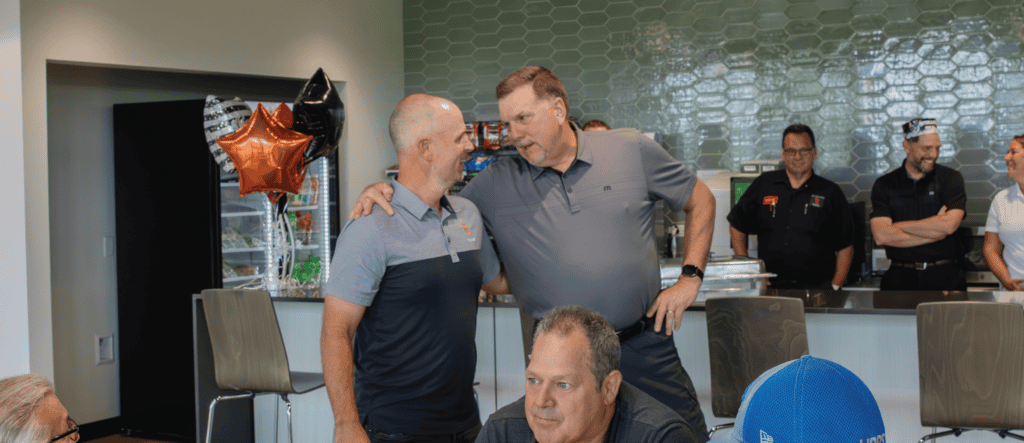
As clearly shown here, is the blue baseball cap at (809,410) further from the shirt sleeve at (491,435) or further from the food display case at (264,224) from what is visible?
the food display case at (264,224)

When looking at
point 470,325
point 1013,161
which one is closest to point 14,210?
point 470,325

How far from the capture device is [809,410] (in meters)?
0.86

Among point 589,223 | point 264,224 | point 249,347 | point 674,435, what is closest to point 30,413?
point 674,435

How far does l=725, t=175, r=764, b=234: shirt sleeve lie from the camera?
457 centimetres

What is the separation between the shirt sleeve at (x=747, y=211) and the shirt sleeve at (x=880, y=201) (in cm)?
59

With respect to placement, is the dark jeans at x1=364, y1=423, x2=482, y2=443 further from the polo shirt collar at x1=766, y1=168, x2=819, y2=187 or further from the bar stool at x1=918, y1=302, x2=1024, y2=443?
the polo shirt collar at x1=766, y1=168, x2=819, y2=187

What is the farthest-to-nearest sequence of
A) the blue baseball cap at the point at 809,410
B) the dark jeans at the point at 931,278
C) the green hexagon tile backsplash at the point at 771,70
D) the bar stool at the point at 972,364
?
the green hexagon tile backsplash at the point at 771,70 → the dark jeans at the point at 931,278 → the bar stool at the point at 972,364 → the blue baseball cap at the point at 809,410

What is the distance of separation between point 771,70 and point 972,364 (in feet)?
9.88

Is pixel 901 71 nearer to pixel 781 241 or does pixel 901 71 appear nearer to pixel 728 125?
pixel 728 125

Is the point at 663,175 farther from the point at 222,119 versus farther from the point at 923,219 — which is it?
the point at 923,219

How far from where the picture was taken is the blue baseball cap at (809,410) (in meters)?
0.86

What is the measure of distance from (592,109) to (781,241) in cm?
177

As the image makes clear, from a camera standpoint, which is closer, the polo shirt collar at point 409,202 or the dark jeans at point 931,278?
the polo shirt collar at point 409,202

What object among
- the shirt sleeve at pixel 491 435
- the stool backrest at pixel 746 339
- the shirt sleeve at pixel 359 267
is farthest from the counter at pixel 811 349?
the shirt sleeve at pixel 491 435
